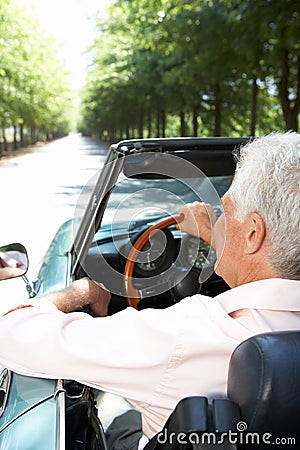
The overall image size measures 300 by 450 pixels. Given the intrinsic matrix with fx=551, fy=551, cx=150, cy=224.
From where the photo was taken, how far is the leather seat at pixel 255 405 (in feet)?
3.71

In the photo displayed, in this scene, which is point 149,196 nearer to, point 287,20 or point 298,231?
point 298,231

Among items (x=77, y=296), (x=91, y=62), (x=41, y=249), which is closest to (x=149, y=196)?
(x=77, y=296)

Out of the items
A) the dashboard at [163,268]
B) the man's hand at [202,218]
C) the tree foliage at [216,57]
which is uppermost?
the tree foliage at [216,57]

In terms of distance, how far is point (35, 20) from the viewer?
94.7ft

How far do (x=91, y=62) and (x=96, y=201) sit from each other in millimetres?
44958

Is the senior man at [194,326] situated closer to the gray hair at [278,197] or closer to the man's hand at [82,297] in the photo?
the gray hair at [278,197]

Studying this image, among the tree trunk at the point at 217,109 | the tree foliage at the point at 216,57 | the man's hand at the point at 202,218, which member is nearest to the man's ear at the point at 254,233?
the man's hand at the point at 202,218

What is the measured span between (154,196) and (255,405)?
218 centimetres

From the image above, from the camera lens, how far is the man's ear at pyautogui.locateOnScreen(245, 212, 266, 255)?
1.34 metres

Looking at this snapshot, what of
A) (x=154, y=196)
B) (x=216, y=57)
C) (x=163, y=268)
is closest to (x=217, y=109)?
(x=216, y=57)

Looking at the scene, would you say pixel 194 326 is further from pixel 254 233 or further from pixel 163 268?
pixel 163 268

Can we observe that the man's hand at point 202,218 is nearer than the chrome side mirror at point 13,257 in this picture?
No

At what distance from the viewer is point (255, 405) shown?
3.70ft

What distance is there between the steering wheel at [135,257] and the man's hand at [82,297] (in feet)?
0.91
